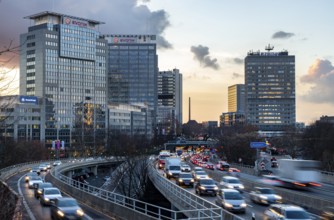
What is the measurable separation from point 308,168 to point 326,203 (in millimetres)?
11622

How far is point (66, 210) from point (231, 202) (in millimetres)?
10892

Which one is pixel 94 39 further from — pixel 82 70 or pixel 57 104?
pixel 57 104

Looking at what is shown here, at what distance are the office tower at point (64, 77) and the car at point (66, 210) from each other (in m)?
138

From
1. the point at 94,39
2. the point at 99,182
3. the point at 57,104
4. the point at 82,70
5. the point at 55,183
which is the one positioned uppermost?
the point at 94,39

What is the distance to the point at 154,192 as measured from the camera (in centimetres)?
7050

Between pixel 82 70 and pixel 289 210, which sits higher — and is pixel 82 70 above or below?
above

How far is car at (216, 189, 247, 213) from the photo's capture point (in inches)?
1217

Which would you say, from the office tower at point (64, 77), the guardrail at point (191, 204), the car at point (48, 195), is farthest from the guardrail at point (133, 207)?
the office tower at point (64, 77)

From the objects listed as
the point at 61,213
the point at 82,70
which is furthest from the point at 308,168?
the point at 82,70

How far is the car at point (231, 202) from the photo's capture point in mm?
30922

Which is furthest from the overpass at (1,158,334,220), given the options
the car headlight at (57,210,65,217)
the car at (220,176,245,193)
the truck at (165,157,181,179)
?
the truck at (165,157,181,179)

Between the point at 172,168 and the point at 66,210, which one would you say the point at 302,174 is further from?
the point at 66,210

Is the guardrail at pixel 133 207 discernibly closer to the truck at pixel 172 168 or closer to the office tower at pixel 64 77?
the truck at pixel 172 168

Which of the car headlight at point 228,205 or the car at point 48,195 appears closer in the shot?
the car headlight at point 228,205
